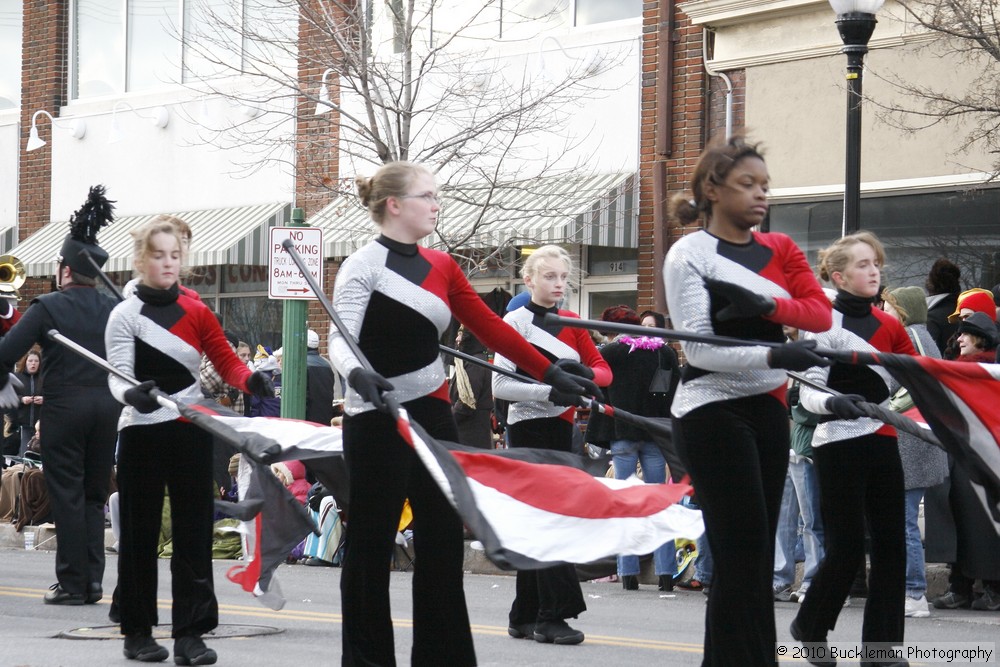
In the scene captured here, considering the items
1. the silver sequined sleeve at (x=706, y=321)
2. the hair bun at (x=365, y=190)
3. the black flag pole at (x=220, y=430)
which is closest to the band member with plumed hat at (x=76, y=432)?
the black flag pole at (x=220, y=430)

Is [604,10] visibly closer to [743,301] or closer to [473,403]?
[473,403]

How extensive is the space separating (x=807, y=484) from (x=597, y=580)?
2.11 m

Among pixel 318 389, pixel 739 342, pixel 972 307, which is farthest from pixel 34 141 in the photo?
pixel 739 342

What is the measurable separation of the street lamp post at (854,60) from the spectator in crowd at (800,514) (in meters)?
1.61

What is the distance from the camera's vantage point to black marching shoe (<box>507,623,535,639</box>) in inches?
336

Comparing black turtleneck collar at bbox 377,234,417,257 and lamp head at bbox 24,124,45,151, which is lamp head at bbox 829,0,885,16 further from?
lamp head at bbox 24,124,45,151

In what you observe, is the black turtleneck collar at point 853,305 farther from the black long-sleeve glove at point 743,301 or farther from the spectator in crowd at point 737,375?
the black long-sleeve glove at point 743,301

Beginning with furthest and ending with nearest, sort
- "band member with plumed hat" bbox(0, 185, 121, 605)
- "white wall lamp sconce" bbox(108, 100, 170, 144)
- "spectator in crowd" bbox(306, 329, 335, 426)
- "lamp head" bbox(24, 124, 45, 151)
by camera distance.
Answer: "lamp head" bbox(24, 124, 45, 151) → "white wall lamp sconce" bbox(108, 100, 170, 144) → "spectator in crowd" bbox(306, 329, 335, 426) → "band member with plumed hat" bbox(0, 185, 121, 605)

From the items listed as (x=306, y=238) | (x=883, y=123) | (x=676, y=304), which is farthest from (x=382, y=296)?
(x=883, y=123)

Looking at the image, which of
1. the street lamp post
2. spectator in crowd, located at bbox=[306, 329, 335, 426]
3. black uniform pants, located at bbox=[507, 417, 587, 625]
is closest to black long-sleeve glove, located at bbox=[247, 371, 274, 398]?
black uniform pants, located at bbox=[507, 417, 587, 625]

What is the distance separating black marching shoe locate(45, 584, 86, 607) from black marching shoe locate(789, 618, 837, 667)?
5.10 m

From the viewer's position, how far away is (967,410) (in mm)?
6094

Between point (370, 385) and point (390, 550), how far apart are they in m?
0.69

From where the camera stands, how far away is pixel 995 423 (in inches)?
240
